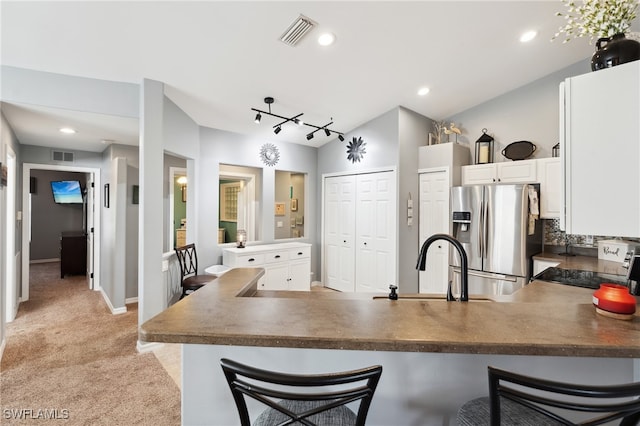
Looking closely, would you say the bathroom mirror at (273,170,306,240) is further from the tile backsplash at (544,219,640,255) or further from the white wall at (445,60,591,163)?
the tile backsplash at (544,219,640,255)

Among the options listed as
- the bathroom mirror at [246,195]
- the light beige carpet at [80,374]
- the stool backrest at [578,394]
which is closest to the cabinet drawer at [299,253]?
the bathroom mirror at [246,195]

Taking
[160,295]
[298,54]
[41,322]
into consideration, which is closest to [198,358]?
[160,295]

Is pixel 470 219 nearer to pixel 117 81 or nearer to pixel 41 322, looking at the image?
pixel 117 81

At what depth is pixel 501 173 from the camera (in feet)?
12.4

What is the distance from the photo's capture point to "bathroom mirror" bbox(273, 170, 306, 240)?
549 centimetres

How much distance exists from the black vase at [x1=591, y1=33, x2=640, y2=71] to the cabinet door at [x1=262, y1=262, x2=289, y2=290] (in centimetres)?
394

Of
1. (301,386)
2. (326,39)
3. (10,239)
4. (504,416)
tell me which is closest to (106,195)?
(10,239)

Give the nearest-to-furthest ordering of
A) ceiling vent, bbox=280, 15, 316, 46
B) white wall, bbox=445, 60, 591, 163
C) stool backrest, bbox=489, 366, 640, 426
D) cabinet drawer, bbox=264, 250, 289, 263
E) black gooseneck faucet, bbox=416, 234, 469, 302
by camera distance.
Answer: stool backrest, bbox=489, 366, 640, 426
black gooseneck faucet, bbox=416, 234, 469, 302
ceiling vent, bbox=280, 15, 316, 46
white wall, bbox=445, 60, 591, 163
cabinet drawer, bbox=264, 250, 289, 263

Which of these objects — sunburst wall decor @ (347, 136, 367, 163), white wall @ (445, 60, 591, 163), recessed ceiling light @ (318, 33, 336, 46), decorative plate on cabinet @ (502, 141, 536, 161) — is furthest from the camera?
sunburst wall decor @ (347, 136, 367, 163)

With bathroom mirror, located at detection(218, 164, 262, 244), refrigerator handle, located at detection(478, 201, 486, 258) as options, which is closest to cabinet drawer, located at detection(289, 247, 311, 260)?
bathroom mirror, located at detection(218, 164, 262, 244)

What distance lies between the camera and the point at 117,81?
2803 mm

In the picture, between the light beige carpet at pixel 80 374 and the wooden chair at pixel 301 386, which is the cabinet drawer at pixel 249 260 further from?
the wooden chair at pixel 301 386

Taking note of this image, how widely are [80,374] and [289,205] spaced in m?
3.83

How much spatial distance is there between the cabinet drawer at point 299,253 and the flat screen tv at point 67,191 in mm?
5528
